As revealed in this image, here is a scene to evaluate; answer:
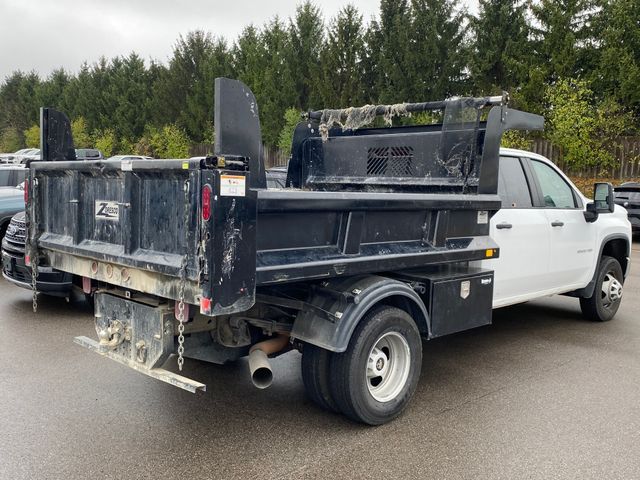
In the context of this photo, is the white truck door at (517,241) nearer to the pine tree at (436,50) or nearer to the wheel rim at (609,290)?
the wheel rim at (609,290)

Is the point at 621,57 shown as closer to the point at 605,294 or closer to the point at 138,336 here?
the point at 605,294

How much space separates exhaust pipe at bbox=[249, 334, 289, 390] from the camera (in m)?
3.99

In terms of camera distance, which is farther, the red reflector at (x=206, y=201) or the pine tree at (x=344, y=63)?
the pine tree at (x=344, y=63)

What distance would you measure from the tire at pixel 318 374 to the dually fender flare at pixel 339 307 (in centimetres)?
20

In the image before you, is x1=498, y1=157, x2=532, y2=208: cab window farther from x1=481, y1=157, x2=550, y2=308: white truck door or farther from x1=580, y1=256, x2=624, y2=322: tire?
x1=580, y1=256, x2=624, y2=322: tire

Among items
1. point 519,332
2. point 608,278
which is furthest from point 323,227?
point 608,278

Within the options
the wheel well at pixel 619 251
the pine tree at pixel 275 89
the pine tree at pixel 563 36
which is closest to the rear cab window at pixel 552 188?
the wheel well at pixel 619 251

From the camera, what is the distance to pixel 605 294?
7.43m

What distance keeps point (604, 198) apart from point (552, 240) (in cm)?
89

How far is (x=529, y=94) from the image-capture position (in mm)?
26578

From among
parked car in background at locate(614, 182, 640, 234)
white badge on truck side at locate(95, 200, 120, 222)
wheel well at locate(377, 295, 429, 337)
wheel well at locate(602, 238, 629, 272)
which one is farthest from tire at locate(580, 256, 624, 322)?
parked car in background at locate(614, 182, 640, 234)

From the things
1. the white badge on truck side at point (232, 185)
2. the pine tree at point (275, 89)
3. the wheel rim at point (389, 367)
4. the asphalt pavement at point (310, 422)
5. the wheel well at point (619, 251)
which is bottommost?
the asphalt pavement at point (310, 422)

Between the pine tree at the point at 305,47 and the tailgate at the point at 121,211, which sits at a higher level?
the pine tree at the point at 305,47

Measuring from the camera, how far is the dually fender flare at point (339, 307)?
3865 millimetres
